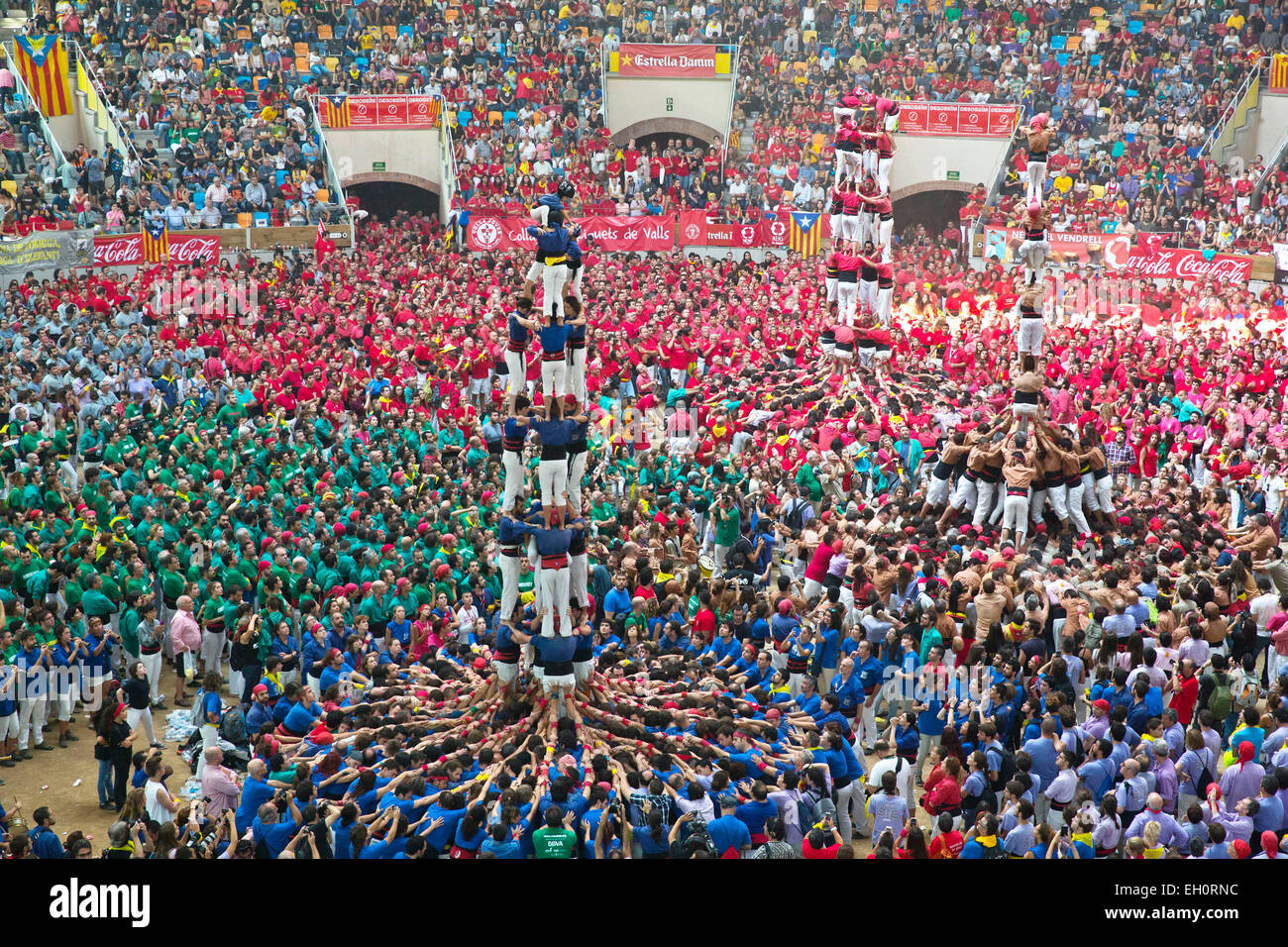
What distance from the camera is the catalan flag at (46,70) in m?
Answer: 34.9

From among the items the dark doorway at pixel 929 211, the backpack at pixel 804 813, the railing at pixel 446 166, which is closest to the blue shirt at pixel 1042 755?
the backpack at pixel 804 813

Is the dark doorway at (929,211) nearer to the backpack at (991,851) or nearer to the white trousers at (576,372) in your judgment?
the white trousers at (576,372)

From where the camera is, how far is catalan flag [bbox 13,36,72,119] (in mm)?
34875

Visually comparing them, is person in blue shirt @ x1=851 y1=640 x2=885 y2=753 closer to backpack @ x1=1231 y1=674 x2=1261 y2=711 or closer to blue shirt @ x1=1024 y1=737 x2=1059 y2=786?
blue shirt @ x1=1024 y1=737 x2=1059 y2=786

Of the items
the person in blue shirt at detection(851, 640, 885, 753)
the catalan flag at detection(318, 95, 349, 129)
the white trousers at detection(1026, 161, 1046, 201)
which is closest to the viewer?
the person in blue shirt at detection(851, 640, 885, 753)

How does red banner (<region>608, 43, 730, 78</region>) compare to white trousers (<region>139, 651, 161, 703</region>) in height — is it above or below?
above

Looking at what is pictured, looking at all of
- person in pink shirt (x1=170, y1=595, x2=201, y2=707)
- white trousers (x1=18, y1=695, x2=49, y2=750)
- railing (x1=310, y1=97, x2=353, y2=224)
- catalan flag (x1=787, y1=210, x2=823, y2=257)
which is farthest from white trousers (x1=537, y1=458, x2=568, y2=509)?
railing (x1=310, y1=97, x2=353, y2=224)

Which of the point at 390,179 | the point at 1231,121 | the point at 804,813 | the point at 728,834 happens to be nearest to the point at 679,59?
the point at 390,179

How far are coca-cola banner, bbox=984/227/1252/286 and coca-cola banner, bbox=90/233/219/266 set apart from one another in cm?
1746

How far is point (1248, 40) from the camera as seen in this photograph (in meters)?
41.3

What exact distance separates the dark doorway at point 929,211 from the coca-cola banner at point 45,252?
21.8 m

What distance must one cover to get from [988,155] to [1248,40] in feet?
30.1
